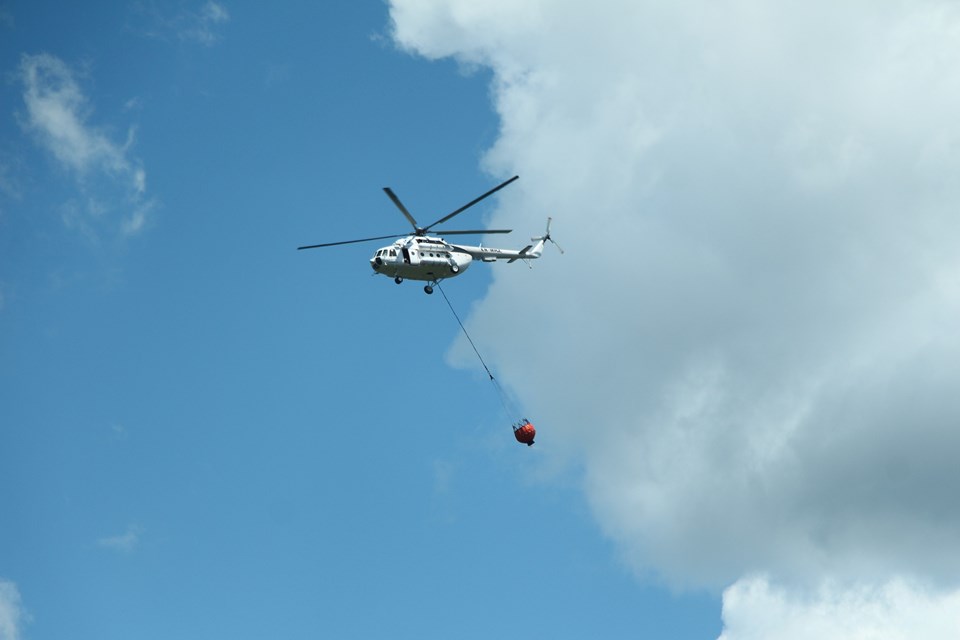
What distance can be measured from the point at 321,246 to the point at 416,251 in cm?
778

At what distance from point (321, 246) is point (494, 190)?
14498 millimetres

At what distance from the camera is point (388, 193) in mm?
84438

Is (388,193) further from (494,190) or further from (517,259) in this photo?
(517,259)

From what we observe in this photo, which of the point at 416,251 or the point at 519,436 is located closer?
the point at 519,436

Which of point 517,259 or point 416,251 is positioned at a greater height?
point 517,259

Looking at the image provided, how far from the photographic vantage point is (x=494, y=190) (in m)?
81.1

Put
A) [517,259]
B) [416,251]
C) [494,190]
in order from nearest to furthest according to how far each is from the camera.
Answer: [494,190], [416,251], [517,259]

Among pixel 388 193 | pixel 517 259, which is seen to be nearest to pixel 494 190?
pixel 388 193

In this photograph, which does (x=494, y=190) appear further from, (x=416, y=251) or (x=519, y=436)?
(x=519, y=436)

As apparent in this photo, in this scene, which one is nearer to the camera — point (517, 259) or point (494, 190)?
point (494, 190)

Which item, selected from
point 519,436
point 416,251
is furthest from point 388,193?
point 519,436

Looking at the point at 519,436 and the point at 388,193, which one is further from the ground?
the point at 388,193

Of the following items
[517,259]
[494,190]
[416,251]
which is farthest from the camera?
[517,259]

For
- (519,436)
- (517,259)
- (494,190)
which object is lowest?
(519,436)
